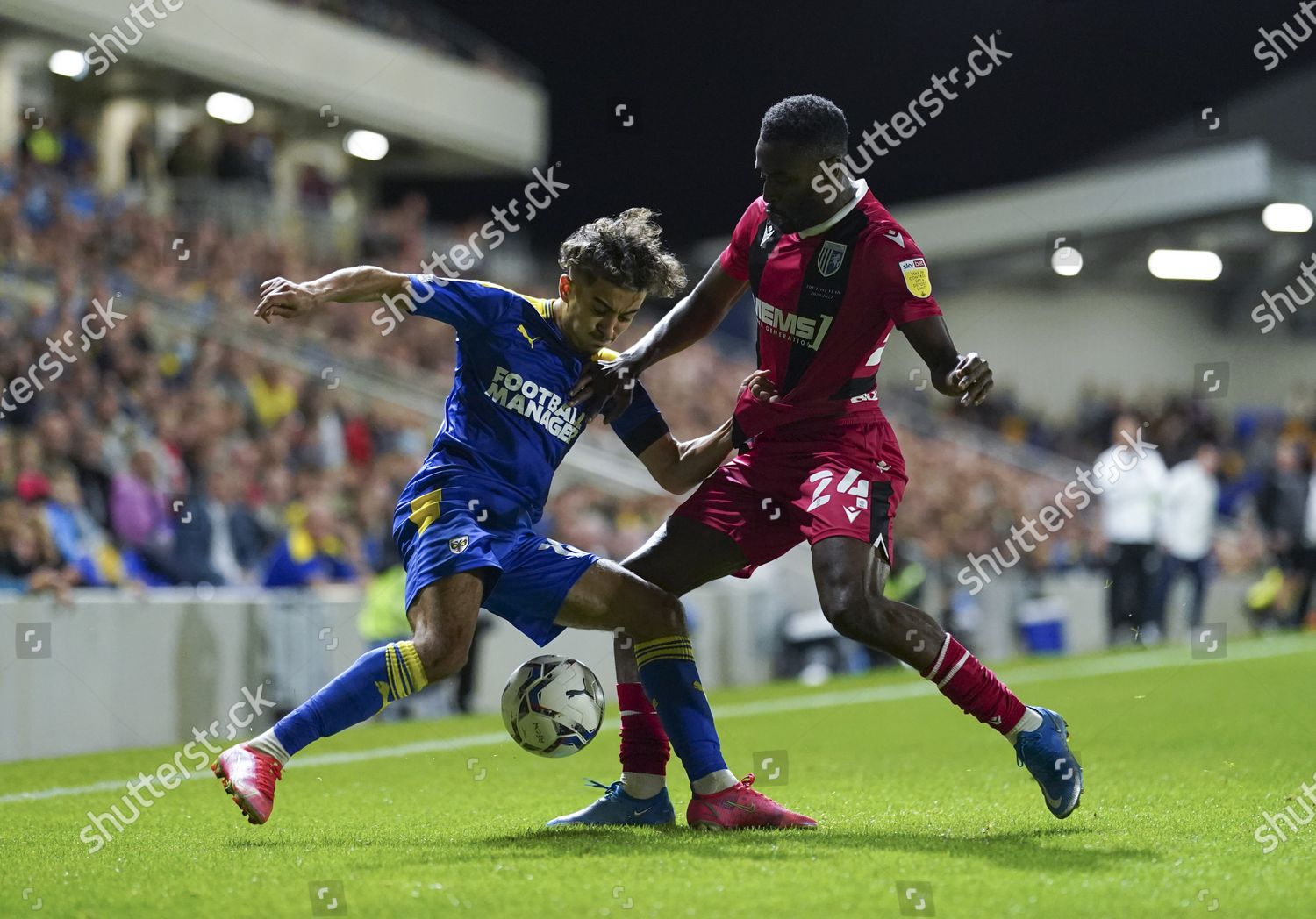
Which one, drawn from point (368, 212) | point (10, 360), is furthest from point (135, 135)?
point (10, 360)

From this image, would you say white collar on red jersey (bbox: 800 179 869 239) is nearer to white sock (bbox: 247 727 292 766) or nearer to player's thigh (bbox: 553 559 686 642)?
player's thigh (bbox: 553 559 686 642)

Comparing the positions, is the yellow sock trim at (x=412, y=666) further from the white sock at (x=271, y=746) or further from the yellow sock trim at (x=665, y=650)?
the yellow sock trim at (x=665, y=650)

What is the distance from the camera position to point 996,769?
7.19m

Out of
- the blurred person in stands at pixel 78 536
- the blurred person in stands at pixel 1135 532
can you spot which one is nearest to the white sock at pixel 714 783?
the blurred person in stands at pixel 78 536

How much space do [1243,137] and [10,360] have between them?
980 inches

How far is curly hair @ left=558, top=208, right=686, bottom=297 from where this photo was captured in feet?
16.6

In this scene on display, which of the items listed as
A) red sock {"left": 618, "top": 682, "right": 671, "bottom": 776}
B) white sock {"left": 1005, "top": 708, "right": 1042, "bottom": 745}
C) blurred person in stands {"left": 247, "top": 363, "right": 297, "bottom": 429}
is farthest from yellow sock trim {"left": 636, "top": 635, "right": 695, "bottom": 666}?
blurred person in stands {"left": 247, "top": 363, "right": 297, "bottom": 429}

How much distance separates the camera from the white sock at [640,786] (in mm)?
5184

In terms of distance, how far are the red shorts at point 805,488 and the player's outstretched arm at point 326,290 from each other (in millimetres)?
1304

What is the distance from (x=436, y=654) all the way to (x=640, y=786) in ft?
2.99

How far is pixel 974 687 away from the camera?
4.92m

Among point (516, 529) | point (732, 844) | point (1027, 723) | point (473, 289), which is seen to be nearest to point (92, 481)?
point (473, 289)

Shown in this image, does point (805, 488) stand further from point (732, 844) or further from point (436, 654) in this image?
point (436, 654)

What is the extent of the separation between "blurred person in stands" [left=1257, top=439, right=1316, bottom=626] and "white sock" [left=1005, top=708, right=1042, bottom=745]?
1296cm
